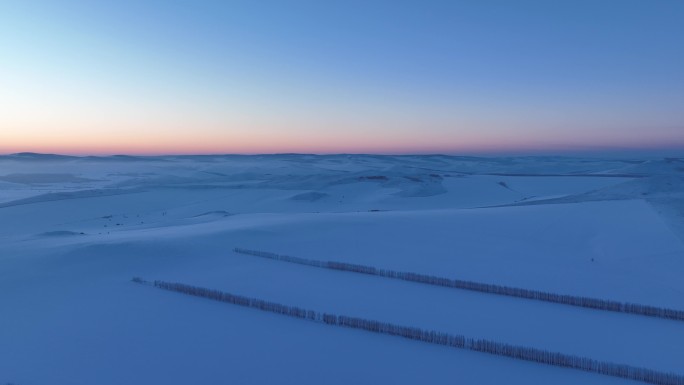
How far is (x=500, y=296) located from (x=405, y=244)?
134 inches

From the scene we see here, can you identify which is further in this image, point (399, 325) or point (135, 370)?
point (399, 325)

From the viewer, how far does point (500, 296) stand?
7207 millimetres

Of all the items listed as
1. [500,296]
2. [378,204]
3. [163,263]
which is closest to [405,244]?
[500,296]

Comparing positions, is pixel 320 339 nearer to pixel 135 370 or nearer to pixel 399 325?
pixel 399 325

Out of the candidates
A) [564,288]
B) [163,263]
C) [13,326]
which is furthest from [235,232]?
[564,288]

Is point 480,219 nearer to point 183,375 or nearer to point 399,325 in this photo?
point 399,325

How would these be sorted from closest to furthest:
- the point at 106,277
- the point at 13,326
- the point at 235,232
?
the point at 13,326 < the point at 106,277 < the point at 235,232

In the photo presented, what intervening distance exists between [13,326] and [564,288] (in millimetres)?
8062

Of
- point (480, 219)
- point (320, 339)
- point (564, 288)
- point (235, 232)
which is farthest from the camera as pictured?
point (480, 219)

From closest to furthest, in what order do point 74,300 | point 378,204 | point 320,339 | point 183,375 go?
point 183,375 < point 320,339 < point 74,300 < point 378,204

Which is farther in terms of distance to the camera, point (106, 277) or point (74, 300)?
point (106, 277)

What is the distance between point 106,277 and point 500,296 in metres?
6.68

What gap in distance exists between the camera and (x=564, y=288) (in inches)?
293

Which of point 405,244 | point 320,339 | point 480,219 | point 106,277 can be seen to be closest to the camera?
point 320,339
